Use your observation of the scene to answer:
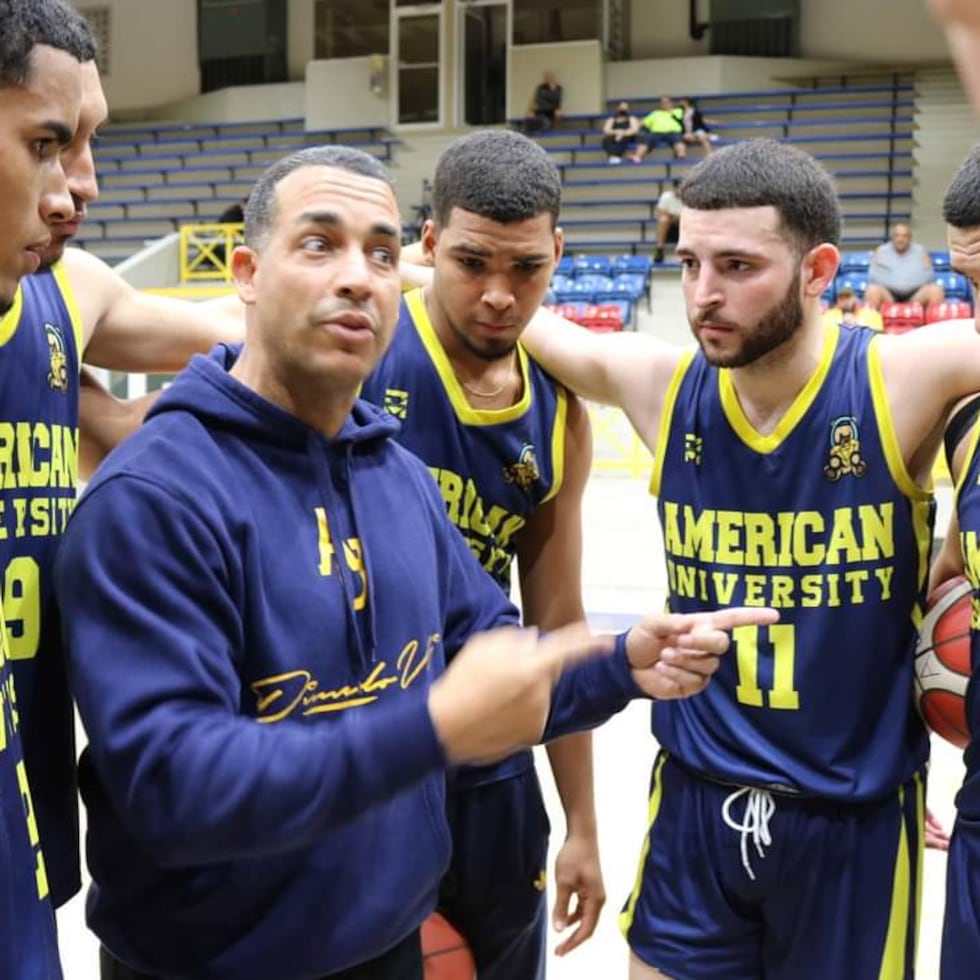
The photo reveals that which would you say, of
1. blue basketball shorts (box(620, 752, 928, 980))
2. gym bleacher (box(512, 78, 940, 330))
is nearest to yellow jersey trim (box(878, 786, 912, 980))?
blue basketball shorts (box(620, 752, 928, 980))

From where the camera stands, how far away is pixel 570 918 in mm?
2635

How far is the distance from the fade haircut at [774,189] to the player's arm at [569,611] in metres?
0.57

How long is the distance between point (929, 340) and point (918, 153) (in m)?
17.1

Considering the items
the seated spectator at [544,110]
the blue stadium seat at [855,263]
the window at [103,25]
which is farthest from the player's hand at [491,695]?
the window at [103,25]

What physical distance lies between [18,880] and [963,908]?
1.69 m

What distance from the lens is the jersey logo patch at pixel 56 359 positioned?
196 centimetres

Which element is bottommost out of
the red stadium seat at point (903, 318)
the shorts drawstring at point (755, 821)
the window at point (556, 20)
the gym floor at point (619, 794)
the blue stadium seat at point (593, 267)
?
the gym floor at point (619, 794)

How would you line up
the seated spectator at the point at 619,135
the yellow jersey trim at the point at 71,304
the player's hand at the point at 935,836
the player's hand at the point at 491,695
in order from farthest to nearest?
1. the seated spectator at the point at 619,135
2. the player's hand at the point at 935,836
3. the yellow jersey trim at the point at 71,304
4. the player's hand at the point at 491,695

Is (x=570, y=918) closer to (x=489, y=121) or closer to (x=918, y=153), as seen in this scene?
(x=918, y=153)

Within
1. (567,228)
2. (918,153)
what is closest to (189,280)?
(567,228)

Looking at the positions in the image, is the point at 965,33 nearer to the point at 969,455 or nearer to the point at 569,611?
the point at 969,455

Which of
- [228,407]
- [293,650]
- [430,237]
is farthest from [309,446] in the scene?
[430,237]

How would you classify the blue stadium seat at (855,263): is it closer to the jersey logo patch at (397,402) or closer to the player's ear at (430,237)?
the player's ear at (430,237)

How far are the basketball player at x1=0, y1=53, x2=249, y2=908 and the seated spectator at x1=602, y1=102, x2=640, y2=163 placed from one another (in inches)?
667
